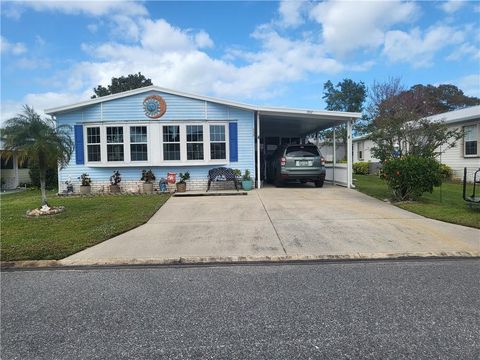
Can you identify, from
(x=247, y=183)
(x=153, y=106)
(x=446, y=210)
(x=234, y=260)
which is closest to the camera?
(x=234, y=260)

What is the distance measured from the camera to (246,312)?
12.0ft

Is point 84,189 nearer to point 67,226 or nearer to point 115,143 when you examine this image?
point 115,143

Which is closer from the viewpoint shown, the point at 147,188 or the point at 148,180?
the point at 147,188

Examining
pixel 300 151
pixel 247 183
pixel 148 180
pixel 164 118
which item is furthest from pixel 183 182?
pixel 300 151

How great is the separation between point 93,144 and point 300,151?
789cm

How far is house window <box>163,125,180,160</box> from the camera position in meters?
14.4

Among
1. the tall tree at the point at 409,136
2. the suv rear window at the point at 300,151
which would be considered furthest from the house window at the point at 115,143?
the tall tree at the point at 409,136

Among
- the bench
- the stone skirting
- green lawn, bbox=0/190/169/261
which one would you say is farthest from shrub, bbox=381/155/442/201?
green lawn, bbox=0/190/169/261

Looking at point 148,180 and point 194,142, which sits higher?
point 194,142

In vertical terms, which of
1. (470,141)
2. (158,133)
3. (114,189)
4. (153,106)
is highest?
(153,106)

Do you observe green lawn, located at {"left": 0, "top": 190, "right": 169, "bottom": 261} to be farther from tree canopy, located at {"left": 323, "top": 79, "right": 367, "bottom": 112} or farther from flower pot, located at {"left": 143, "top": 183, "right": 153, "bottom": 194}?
tree canopy, located at {"left": 323, "top": 79, "right": 367, "bottom": 112}

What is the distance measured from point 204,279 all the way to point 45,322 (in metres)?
1.82

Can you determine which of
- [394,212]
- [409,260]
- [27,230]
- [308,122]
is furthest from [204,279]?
[308,122]

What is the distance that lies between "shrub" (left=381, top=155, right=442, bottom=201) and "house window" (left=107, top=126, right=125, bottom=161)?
9553 millimetres
